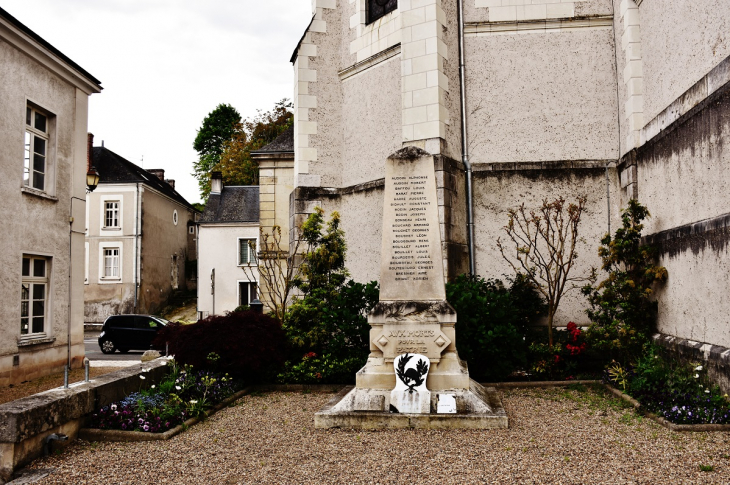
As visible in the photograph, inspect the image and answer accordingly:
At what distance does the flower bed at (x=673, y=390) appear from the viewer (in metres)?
5.86

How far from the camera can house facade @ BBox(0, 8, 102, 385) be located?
9.93 metres

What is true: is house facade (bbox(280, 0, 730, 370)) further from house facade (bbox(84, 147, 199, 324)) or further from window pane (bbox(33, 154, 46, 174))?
house facade (bbox(84, 147, 199, 324))

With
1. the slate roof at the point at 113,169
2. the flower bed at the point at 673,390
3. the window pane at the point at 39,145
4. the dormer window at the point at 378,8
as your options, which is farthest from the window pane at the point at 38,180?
the slate roof at the point at 113,169

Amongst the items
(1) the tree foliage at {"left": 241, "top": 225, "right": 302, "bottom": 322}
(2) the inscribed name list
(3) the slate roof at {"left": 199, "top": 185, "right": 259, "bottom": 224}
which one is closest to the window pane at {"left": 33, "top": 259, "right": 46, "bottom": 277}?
(1) the tree foliage at {"left": 241, "top": 225, "right": 302, "bottom": 322}

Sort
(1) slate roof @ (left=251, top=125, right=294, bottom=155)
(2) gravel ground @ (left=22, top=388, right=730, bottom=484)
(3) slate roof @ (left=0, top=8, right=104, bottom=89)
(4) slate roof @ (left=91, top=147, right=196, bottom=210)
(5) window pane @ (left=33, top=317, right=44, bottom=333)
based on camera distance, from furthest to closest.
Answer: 1. (4) slate roof @ (left=91, top=147, right=196, bottom=210)
2. (1) slate roof @ (left=251, top=125, right=294, bottom=155)
3. (5) window pane @ (left=33, top=317, right=44, bottom=333)
4. (3) slate roof @ (left=0, top=8, right=104, bottom=89)
5. (2) gravel ground @ (left=22, top=388, right=730, bottom=484)

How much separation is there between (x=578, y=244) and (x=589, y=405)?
3.84 meters

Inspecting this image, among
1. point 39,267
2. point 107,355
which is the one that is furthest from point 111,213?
point 39,267

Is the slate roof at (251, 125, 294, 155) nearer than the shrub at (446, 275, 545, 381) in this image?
No

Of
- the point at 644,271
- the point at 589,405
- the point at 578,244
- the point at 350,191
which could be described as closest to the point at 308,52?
the point at 350,191

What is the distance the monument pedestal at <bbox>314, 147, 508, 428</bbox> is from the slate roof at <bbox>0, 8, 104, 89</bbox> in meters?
7.33

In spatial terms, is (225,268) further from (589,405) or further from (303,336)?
(589,405)

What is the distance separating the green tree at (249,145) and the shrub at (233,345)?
27.0 meters

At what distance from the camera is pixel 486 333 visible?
26.6 feet

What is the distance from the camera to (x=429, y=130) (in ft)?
33.0
